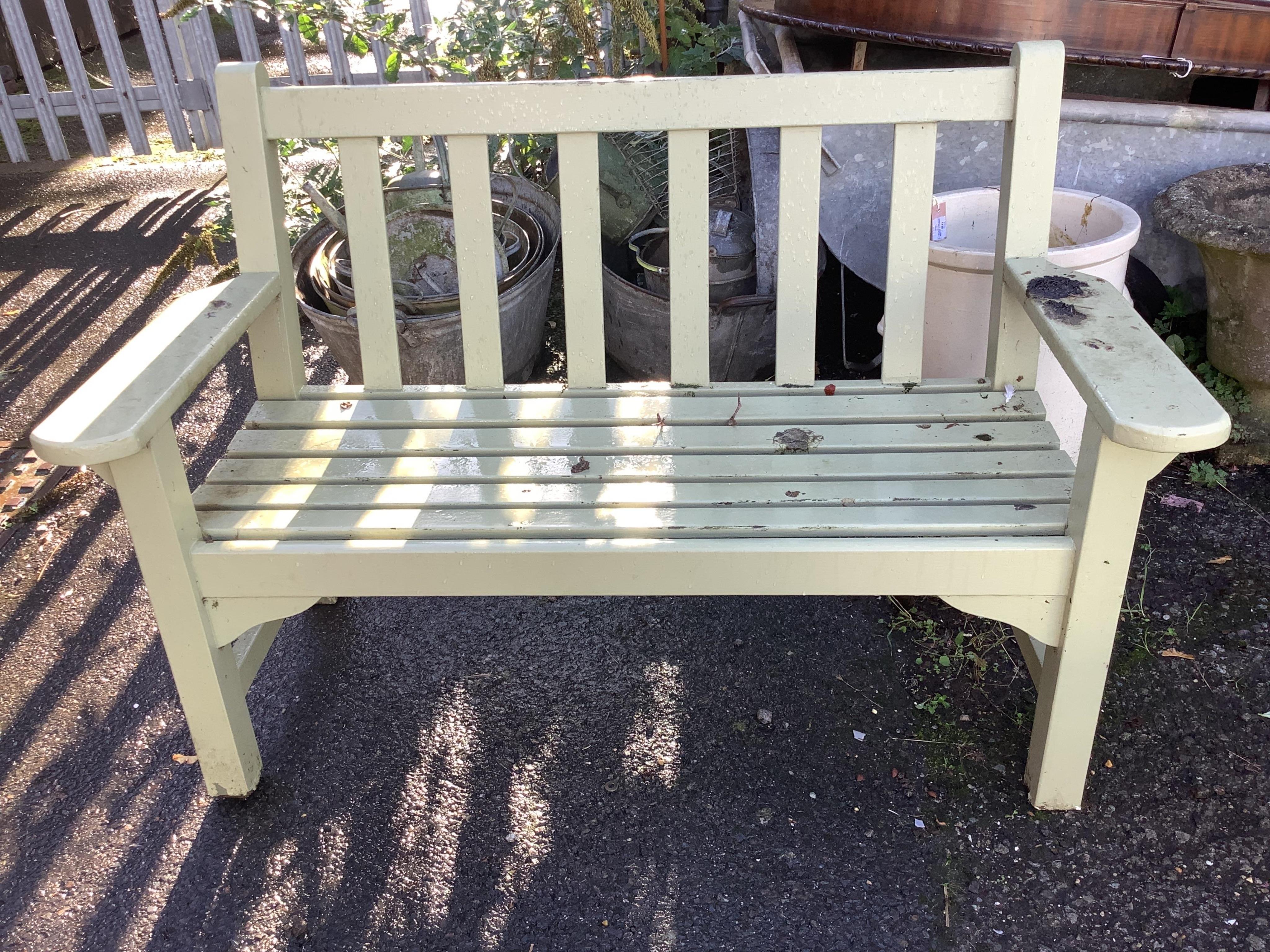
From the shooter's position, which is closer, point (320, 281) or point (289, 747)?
point (289, 747)

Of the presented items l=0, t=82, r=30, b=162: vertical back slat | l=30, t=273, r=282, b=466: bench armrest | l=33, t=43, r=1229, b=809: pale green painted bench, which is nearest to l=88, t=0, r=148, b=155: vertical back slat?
l=0, t=82, r=30, b=162: vertical back slat

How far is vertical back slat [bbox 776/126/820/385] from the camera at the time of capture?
1.99 meters

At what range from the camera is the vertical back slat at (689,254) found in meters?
1.99

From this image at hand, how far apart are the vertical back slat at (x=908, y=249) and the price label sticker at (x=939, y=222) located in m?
0.73

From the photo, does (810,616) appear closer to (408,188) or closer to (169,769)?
(169,769)

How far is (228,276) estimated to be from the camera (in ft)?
12.0

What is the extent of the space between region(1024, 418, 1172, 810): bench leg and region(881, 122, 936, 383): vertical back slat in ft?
1.88

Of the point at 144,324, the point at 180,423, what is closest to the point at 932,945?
the point at 180,423

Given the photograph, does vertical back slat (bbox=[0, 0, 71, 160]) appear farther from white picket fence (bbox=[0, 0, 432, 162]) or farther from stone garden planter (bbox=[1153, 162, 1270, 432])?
stone garden planter (bbox=[1153, 162, 1270, 432])

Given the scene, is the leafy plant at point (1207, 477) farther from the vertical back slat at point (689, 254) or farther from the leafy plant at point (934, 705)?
the vertical back slat at point (689, 254)

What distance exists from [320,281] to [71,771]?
1567 millimetres

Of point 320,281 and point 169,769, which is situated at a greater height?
point 320,281

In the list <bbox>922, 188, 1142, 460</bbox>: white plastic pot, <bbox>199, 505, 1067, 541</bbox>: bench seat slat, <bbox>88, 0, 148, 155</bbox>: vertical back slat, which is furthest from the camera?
<bbox>88, 0, 148, 155</bbox>: vertical back slat

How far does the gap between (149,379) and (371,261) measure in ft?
2.11
